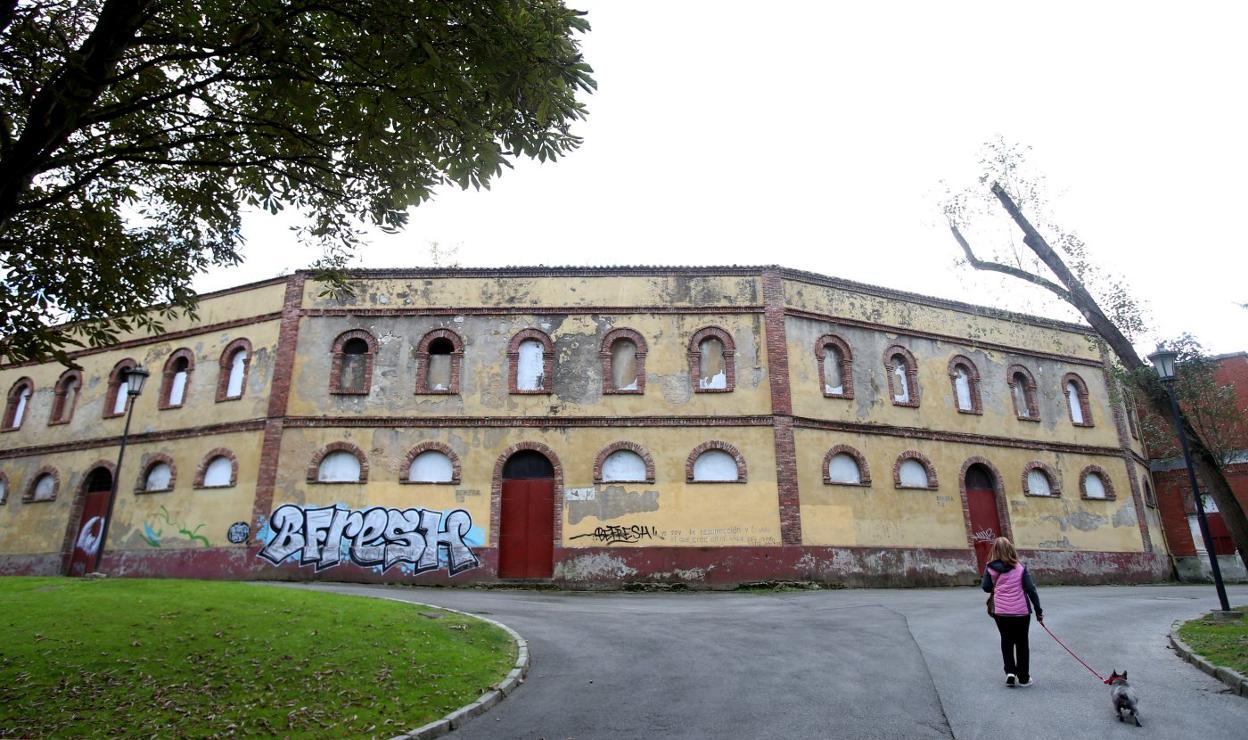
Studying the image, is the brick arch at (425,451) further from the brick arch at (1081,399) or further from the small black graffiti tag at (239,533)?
the brick arch at (1081,399)

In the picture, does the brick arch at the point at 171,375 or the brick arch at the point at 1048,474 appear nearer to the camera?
the brick arch at the point at 171,375

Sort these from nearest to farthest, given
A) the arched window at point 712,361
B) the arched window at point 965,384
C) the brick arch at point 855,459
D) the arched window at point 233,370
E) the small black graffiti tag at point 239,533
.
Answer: the small black graffiti tag at point 239,533 → the brick arch at point 855,459 → the arched window at point 712,361 → the arched window at point 233,370 → the arched window at point 965,384

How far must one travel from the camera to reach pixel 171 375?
22.5 metres

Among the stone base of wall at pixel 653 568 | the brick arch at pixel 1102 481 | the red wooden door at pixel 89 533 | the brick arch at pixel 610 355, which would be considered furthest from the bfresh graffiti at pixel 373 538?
the brick arch at pixel 1102 481

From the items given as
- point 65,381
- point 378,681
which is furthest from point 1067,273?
point 65,381

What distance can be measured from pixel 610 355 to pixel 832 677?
13045 millimetres

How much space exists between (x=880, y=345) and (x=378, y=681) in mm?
18085

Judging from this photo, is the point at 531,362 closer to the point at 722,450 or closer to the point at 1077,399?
the point at 722,450

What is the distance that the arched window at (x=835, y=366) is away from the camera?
2083 centimetres

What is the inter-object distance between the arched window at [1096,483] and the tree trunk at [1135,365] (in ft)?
34.7

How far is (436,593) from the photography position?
16219 millimetres

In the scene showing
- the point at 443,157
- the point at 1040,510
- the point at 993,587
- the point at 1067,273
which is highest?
the point at 1067,273

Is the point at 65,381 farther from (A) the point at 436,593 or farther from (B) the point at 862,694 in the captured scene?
(B) the point at 862,694

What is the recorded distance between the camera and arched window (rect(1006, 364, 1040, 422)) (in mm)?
23438
